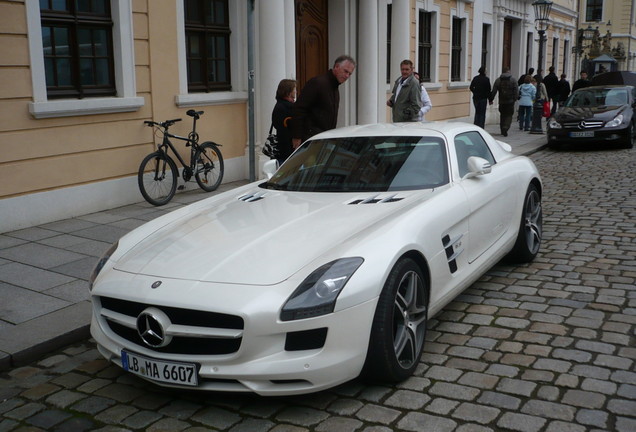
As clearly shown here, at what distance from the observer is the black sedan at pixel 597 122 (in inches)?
639

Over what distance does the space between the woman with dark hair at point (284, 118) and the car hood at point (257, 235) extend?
10.9ft

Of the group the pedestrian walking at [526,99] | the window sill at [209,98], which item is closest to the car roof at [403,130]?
the window sill at [209,98]

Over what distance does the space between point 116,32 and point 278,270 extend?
6.76 metres

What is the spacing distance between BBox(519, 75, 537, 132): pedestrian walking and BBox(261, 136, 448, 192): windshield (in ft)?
53.1

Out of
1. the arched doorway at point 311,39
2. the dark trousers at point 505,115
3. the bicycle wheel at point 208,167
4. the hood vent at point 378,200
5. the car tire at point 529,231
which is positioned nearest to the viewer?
the hood vent at point 378,200

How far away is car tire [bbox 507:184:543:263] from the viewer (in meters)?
6.23

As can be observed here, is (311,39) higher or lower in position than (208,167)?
higher

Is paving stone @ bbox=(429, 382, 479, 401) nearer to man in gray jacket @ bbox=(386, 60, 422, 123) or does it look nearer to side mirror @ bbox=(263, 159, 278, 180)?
side mirror @ bbox=(263, 159, 278, 180)

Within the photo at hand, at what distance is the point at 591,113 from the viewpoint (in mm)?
16578

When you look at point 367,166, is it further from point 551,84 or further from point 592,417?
point 551,84

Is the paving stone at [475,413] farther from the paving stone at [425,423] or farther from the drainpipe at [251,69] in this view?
the drainpipe at [251,69]

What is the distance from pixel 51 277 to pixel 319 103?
3.50m

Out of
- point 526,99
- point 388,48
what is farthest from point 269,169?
point 526,99

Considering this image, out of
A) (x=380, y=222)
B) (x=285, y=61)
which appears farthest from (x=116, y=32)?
(x=380, y=222)
